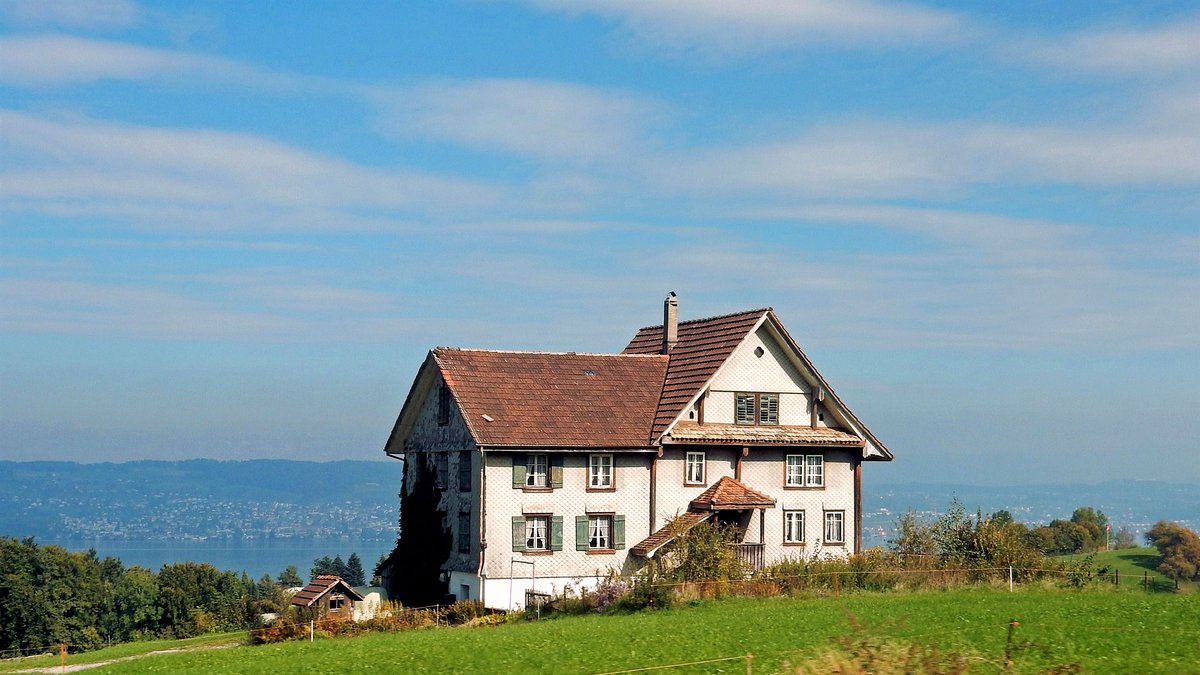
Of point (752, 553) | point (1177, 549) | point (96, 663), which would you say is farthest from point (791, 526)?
point (1177, 549)

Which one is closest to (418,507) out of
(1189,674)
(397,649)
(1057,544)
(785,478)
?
(785,478)

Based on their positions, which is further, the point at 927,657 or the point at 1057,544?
the point at 1057,544

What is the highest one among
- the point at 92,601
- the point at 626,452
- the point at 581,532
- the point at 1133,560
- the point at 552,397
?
the point at 552,397

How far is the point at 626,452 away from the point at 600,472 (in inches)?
50.2

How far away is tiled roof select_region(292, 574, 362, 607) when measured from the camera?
55.1 meters

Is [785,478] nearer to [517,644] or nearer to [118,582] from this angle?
[517,644]

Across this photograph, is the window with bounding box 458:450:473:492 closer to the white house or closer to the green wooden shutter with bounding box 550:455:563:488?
the white house

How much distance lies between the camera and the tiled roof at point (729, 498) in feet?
175

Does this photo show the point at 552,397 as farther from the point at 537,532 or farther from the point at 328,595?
the point at 328,595

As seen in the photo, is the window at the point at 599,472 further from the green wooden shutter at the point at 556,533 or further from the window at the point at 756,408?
the window at the point at 756,408

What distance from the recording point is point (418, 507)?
Result: 56.1m

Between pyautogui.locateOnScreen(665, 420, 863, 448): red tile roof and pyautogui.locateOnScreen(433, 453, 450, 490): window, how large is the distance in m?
8.62

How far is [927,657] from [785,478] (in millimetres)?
34669

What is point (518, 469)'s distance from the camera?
51.6m
